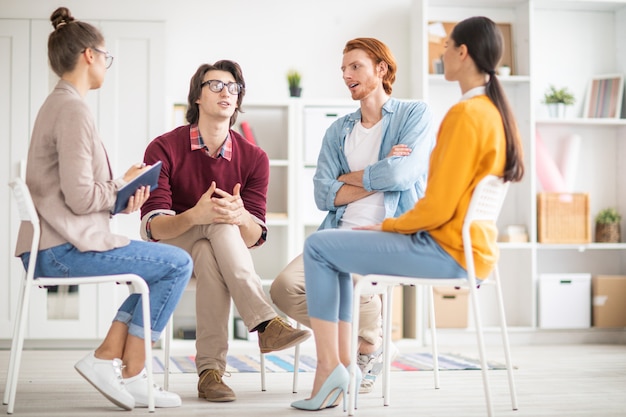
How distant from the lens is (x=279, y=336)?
2.87m

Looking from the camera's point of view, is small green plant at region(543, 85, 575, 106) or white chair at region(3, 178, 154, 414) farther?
small green plant at region(543, 85, 575, 106)

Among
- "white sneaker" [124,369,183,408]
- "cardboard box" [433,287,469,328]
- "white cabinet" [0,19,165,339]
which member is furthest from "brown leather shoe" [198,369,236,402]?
"cardboard box" [433,287,469,328]

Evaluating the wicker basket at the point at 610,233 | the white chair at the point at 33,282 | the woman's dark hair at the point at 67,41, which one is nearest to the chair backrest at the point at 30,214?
the white chair at the point at 33,282

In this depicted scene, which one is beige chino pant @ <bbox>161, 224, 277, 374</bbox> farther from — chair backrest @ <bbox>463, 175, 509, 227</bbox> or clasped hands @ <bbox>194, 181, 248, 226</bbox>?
chair backrest @ <bbox>463, 175, 509, 227</bbox>

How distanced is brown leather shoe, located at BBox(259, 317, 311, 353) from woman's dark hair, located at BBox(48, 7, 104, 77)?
3.64 feet

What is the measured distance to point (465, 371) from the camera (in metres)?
3.96

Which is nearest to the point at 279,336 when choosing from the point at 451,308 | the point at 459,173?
the point at 459,173

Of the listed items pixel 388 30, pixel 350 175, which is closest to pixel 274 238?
pixel 388 30

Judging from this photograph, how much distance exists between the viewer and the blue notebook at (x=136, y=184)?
2.62 meters

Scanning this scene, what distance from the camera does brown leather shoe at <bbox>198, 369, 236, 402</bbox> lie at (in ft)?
9.75

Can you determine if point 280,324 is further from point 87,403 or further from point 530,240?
point 530,240

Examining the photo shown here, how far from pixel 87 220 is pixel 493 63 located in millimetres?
1370

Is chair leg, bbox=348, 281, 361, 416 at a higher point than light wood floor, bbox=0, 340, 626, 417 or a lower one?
higher

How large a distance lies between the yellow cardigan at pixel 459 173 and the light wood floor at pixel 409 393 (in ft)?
2.14
